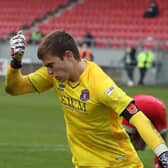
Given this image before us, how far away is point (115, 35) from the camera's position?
34.7m

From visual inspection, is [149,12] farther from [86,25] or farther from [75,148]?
[75,148]

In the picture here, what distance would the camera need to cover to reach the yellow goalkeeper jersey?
512cm

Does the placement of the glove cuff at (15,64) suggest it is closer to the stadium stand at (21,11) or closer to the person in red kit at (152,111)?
the person in red kit at (152,111)

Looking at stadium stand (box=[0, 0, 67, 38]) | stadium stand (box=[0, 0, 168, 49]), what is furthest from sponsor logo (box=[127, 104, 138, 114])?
stadium stand (box=[0, 0, 67, 38])

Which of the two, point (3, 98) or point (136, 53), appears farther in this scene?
point (136, 53)

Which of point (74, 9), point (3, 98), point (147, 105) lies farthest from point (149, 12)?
point (147, 105)

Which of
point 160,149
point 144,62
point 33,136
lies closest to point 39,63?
point 144,62

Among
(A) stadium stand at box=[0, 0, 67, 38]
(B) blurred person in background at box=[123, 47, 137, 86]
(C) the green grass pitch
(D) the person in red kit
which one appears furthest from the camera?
(A) stadium stand at box=[0, 0, 67, 38]

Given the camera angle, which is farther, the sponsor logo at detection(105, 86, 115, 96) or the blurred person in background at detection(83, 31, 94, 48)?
the blurred person in background at detection(83, 31, 94, 48)

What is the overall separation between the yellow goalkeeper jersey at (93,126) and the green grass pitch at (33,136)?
4943 millimetres

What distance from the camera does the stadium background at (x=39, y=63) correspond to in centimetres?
1189

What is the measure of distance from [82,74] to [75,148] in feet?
1.94

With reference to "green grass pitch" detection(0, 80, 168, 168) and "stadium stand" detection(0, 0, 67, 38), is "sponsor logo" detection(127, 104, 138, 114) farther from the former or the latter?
"stadium stand" detection(0, 0, 67, 38)

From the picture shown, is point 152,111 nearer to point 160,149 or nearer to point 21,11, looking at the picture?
point 160,149
